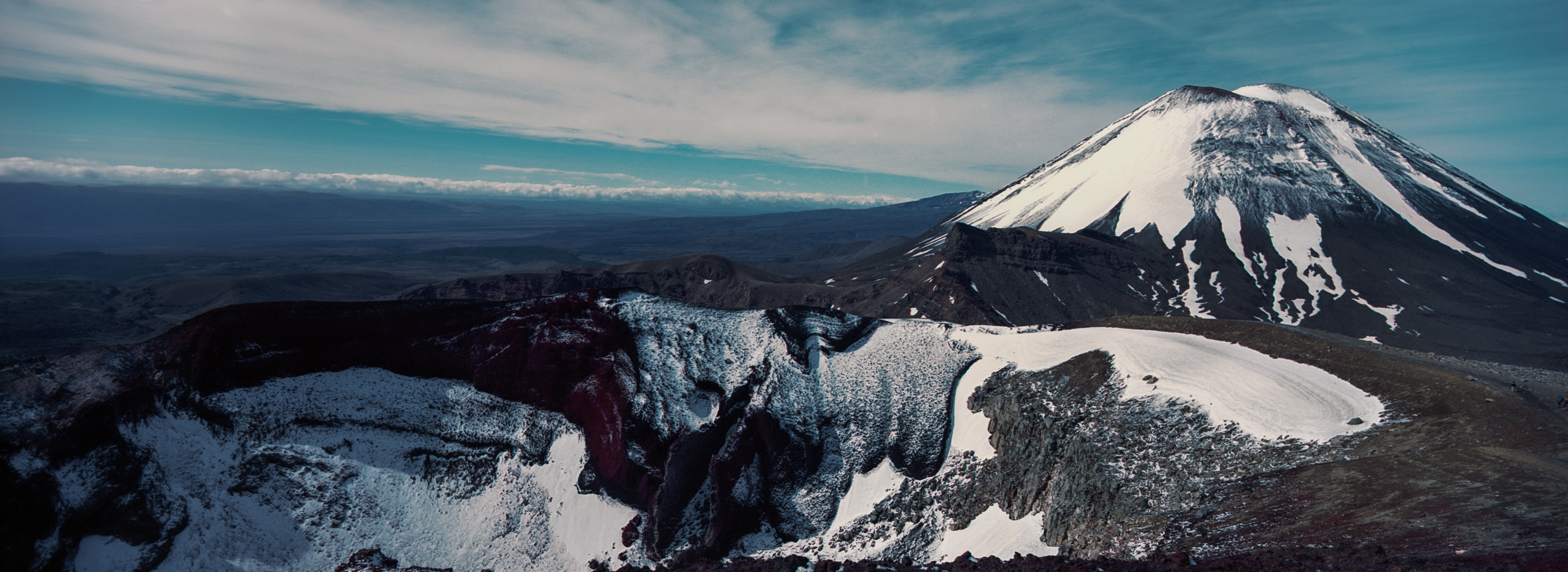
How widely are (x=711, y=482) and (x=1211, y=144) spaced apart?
121 m

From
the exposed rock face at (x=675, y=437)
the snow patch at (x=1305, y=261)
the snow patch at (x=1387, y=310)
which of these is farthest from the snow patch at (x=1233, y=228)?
the exposed rock face at (x=675, y=437)

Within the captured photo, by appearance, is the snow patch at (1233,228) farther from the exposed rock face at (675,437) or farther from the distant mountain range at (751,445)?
the exposed rock face at (675,437)

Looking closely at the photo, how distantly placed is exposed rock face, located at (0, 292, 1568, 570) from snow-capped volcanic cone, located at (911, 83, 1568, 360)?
5671cm

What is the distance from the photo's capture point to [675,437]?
29.1 metres

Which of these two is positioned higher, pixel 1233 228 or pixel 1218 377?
pixel 1233 228

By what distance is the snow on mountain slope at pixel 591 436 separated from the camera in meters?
23.5

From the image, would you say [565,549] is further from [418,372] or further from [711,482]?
[418,372]

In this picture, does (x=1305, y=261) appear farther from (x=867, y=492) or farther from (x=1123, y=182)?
(x=867, y=492)

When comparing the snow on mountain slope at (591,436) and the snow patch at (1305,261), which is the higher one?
the snow patch at (1305,261)

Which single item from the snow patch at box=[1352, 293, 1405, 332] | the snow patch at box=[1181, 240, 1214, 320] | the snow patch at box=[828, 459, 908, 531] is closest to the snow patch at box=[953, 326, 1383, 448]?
the snow patch at box=[828, 459, 908, 531]

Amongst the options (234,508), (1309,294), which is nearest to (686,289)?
(234,508)

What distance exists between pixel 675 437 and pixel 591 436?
4.17 meters

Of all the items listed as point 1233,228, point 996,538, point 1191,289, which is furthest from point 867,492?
point 1233,228

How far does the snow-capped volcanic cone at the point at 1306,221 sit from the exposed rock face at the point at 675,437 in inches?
2233
